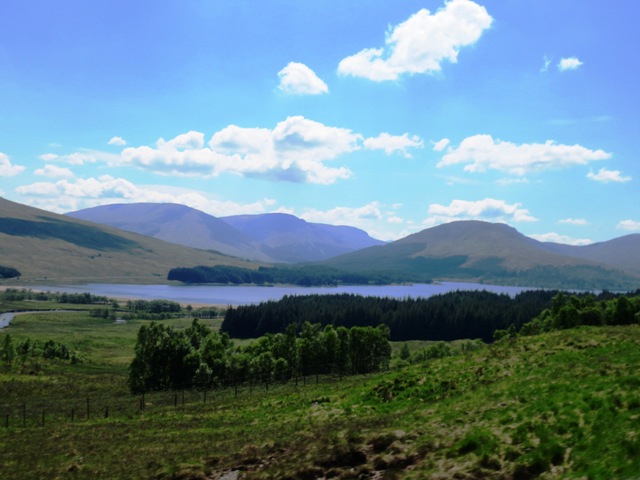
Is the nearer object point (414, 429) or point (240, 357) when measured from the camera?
point (414, 429)

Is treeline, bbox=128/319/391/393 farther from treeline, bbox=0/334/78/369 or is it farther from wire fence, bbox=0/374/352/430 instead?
treeline, bbox=0/334/78/369

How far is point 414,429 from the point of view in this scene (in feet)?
89.7

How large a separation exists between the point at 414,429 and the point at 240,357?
209ft

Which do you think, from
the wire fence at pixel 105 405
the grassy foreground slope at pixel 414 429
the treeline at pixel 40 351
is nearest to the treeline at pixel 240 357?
the wire fence at pixel 105 405

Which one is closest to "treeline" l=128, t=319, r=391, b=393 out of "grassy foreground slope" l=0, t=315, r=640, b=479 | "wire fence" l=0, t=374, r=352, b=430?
"wire fence" l=0, t=374, r=352, b=430

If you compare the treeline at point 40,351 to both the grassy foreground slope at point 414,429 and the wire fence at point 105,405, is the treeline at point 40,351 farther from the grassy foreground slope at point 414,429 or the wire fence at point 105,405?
the grassy foreground slope at point 414,429

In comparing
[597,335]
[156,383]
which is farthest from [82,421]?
[597,335]

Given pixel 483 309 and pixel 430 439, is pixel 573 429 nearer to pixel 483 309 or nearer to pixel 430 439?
pixel 430 439

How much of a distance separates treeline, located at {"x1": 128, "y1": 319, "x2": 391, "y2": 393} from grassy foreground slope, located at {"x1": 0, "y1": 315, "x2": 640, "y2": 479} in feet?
96.9

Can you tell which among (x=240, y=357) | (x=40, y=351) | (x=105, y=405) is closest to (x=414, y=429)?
(x=105, y=405)

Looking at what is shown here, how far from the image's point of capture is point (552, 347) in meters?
41.9

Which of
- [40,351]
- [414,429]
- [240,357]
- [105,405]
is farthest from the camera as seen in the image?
[40,351]

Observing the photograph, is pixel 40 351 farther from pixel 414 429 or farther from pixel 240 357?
pixel 414 429

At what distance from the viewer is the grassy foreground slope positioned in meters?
20.7
